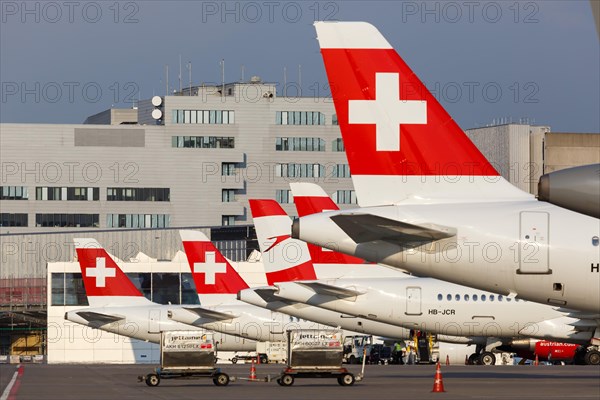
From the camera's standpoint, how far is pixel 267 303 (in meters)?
52.1

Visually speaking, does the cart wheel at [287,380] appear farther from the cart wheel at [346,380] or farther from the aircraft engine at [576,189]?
the aircraft engine at [576,189]

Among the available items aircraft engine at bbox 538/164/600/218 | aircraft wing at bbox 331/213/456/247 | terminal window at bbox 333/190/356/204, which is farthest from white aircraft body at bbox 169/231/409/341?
terminal window at bbox 333/190/356/204

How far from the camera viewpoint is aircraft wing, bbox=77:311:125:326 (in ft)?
219

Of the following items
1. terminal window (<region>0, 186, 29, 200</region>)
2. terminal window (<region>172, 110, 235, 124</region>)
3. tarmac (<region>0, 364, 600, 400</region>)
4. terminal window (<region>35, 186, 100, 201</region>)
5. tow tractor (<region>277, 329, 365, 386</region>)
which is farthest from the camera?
terminal window (<region>172, 110, 235, 124</region>)

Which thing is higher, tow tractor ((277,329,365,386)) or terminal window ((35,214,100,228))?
terminal window ((35,214,100,228))

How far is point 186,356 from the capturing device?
39.9m

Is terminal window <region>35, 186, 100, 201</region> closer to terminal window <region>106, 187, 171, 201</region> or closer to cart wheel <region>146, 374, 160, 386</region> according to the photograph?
terminal window <region>106, 187, 171, 201</region>

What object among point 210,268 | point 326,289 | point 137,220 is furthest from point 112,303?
point 137,220

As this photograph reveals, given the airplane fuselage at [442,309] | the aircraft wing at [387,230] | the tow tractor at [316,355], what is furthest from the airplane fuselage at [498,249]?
the airplane fuselage at [442,309]

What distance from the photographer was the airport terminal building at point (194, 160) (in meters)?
140

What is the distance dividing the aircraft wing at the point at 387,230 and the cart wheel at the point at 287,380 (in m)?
12.5

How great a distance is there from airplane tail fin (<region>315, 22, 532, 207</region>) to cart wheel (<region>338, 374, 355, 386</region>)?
11611mm

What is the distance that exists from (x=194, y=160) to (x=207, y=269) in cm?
7782

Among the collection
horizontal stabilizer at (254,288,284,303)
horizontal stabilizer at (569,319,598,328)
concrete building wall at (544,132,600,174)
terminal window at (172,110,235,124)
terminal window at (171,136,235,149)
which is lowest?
horizontal stabilizer at (569,319,598,328)
